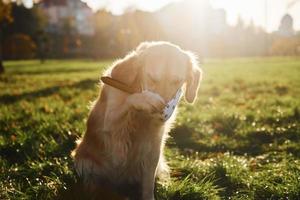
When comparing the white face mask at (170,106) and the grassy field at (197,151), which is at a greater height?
the white face mask at (170,106)

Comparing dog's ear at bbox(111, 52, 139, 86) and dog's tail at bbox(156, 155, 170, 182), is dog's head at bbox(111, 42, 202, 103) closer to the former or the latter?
dog's ear at bbox(111, 52, 139, 86)

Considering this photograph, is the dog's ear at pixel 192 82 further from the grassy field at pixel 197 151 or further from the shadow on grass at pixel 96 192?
the shadow on grass at pixel 96 192

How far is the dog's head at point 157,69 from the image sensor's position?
3967mm

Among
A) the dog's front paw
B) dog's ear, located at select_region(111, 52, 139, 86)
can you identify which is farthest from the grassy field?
dog's ear, located at select_region(111, 52, 139, 86)

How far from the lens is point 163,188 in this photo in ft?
14.8

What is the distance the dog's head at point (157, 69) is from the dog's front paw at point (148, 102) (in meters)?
0.16

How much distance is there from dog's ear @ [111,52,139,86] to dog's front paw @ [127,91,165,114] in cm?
31

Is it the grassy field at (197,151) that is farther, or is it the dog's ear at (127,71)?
the grassy field at (197,151)

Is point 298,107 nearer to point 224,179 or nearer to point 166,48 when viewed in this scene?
point 224,179

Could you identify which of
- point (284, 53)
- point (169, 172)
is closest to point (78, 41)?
point (284, 53)

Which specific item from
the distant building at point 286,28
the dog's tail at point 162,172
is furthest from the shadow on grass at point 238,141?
the distant building at point 286,28

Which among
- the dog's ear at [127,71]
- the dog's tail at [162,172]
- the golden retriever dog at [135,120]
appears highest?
the dog's ear at [127,71]

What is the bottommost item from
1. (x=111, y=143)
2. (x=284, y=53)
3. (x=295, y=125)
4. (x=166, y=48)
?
(x=284, y=53)

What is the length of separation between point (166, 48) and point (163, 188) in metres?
1.40
